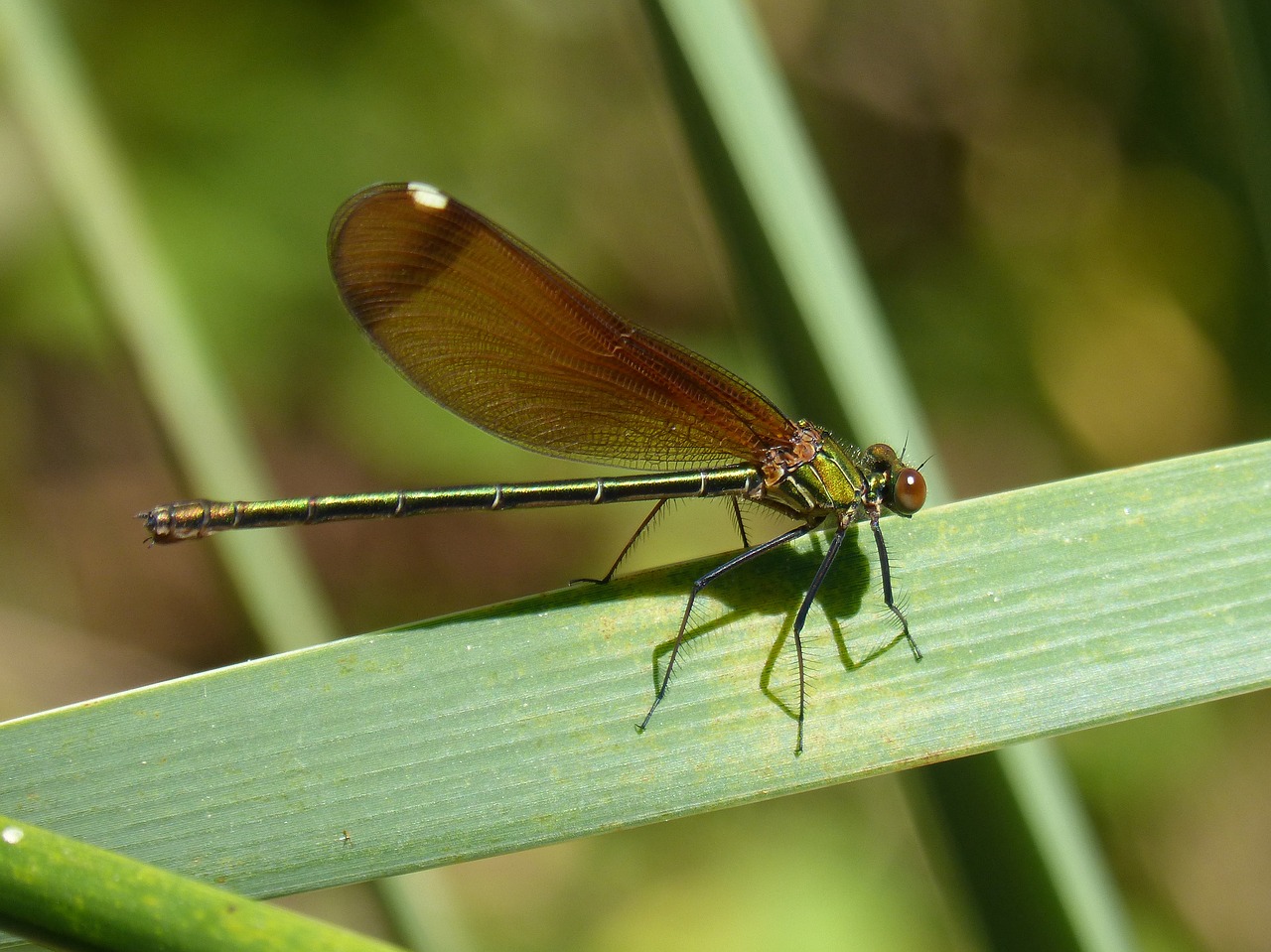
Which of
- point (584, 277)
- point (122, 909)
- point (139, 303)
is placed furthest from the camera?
point (584, 277)

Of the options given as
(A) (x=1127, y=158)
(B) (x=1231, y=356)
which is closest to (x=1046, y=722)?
(B) (x=1231, y=356)

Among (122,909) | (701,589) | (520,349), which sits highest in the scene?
(520,349)

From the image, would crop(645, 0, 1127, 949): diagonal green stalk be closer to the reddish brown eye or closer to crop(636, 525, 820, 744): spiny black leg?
the reddish brown eye

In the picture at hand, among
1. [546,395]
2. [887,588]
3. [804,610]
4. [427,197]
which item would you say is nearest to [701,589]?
[804,610]

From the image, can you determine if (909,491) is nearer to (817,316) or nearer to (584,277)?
(817,316)

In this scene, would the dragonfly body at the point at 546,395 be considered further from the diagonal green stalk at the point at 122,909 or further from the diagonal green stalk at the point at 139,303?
the diagonal green stalk at the point at 122,909

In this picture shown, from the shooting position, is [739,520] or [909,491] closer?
[909,491]

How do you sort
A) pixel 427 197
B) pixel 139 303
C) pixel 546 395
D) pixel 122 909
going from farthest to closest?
1. pixel 546 395
2. pixel 139 303
3. pixel 427 197
4. pixel 122 909

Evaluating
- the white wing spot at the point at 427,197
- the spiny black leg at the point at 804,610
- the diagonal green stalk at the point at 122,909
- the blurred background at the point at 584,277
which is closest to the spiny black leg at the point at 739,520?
the spiny black leg at the point at 804,610
